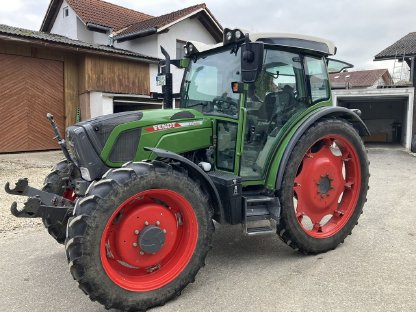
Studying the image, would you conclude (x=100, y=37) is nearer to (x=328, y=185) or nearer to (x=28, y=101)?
(x=28, y=101)

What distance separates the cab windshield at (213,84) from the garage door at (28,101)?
28.1ft

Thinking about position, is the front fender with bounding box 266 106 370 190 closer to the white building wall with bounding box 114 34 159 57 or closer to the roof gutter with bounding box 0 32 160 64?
the roof gutter with bounding box 0 32 160 64

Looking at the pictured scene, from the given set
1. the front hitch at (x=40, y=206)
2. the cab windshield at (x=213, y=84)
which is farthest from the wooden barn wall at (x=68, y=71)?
the front hitch at (x=40, y=206)

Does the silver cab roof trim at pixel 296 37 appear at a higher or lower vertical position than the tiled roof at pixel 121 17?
lower

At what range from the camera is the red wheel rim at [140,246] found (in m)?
2.75

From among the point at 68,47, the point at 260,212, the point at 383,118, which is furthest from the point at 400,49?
the point at 260,212

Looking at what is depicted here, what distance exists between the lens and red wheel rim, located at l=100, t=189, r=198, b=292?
9.01 feet

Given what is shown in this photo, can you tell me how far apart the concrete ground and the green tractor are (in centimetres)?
25

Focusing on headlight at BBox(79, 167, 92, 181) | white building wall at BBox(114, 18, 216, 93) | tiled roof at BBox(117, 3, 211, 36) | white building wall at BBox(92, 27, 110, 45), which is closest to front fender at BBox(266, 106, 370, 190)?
headlight at BBox(79, 167, 92, 181)

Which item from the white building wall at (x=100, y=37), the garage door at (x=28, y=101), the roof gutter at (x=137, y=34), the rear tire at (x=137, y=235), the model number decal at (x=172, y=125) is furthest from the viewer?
the white building wall at (x=100, y=37)

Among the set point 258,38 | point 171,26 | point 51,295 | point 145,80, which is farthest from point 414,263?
point 171,26

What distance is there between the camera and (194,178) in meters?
3.12

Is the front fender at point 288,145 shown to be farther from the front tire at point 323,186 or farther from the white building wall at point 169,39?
the white building wall at point 169,39

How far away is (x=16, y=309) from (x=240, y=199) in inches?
76.3
